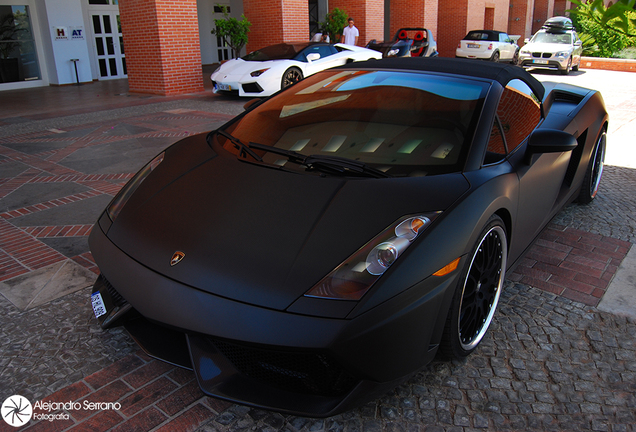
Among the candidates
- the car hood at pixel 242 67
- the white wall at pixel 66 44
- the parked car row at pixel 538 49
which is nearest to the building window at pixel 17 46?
the white wall at pixel 66 44

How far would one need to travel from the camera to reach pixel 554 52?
18672mm

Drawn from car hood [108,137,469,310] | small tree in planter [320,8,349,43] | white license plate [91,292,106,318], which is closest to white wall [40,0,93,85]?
small tree in planter [320,8,349,43]

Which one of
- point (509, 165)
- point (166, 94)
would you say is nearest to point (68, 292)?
point (509, 165)

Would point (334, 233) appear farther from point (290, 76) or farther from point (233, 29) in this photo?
point (233, 29)

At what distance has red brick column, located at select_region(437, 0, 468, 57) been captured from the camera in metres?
28.9

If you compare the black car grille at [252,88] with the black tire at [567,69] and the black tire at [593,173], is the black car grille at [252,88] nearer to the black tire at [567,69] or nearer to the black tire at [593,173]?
the black tire at [593,173]

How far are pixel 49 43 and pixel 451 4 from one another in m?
22.3

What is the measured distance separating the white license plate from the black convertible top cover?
2.14 meters

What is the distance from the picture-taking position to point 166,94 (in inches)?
508

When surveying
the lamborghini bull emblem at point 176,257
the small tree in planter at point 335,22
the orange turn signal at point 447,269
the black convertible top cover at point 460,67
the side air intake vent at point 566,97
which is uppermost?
the small tree in planter at point 335,22

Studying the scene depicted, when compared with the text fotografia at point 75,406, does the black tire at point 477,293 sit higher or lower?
higher

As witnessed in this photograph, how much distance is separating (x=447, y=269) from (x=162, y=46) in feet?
40.4

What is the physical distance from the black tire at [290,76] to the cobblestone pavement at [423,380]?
31.3 feet

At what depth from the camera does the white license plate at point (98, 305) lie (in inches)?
91.8
